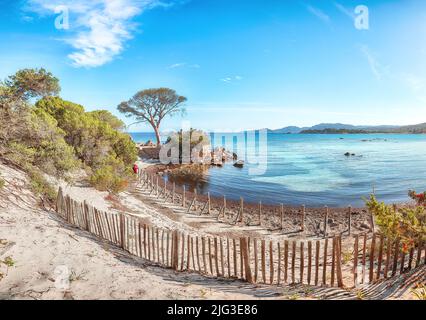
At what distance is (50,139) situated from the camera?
43.4 feet

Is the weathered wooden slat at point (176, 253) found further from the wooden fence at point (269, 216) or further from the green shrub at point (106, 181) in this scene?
the green shrub at point (106, 181)

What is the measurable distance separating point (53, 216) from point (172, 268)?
484 cm

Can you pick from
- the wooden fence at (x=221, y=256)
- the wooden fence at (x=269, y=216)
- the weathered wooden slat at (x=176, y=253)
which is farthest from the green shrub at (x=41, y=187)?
the wooden fence at (x=269, y=216)

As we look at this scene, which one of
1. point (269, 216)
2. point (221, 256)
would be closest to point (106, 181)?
point (269, 216)

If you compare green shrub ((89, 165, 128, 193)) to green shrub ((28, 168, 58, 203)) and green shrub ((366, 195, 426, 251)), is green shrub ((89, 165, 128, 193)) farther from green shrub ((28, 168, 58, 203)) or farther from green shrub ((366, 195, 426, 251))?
green shrub ((366, 195, 426, 251))

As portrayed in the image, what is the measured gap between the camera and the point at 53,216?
9.83 m

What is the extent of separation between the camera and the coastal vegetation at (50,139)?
1165 cm

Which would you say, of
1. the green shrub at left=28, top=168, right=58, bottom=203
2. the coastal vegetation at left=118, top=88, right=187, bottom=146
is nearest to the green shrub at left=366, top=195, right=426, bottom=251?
the green shrub at left=28, top=168, right=58, bottom=203

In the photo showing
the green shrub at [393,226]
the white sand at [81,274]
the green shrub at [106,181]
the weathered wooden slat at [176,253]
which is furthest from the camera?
the green shrub at [106,181]

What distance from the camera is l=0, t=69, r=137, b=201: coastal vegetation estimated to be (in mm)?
11648

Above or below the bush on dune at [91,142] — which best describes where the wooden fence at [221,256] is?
below

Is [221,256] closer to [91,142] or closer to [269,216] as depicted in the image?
[269,216]
